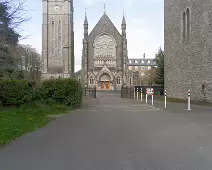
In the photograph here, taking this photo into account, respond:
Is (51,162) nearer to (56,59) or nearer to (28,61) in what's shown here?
(28,61)

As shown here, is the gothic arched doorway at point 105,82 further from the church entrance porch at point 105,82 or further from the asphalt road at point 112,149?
the asphalt road at point 112,149

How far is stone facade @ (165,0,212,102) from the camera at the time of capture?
1814 centimetres

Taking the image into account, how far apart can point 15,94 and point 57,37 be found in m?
51.0

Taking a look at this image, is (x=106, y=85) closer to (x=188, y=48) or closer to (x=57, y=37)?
(x=57, y=37)

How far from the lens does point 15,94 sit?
14.0 metres

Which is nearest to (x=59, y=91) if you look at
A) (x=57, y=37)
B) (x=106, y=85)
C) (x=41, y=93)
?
(x=41, y=93)

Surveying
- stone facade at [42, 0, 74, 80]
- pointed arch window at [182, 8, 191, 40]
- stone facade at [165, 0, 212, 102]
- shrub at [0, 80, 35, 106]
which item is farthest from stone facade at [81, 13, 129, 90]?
shrub at [0, 80, 35, 106]

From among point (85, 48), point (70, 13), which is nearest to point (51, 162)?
point (85, 48)

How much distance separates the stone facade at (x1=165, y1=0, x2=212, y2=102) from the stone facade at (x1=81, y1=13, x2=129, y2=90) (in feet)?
119

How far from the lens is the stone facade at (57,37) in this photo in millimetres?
62219

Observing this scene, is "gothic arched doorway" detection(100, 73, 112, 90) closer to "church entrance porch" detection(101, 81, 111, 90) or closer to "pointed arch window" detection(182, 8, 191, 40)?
"church entrance porch" detection(101, 81, 111, 90)

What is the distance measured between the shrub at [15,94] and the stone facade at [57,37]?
158 feet

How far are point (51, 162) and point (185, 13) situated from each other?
69.1ft

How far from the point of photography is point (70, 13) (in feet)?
210
